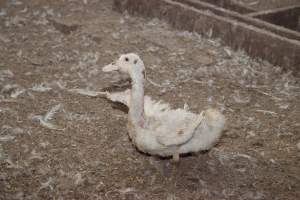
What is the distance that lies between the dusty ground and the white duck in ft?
0.75

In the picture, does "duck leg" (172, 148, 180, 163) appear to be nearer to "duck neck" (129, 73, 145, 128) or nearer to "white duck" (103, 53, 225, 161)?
"white duck" (103, 53, 225, 161)

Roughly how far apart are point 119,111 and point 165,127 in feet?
3.70

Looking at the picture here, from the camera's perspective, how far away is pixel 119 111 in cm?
529

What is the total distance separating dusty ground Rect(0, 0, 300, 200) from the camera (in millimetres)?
4145

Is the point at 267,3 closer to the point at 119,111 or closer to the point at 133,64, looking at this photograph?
the point at 119,111

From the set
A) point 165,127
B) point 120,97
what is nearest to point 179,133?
point 165,127

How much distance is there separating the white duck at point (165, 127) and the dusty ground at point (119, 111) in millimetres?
228

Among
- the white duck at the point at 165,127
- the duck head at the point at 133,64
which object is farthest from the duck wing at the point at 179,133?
the duck head at the point at 133,64

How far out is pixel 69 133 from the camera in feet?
15.8

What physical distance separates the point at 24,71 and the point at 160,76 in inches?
67.1

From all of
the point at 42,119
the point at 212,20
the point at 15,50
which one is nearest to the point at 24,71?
the point at 15,50

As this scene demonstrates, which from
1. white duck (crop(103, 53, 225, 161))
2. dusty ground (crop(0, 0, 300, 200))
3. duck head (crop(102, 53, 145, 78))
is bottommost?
dusty ground (crop(0, 0, 300, 200))

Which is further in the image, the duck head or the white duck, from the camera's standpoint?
the duck head

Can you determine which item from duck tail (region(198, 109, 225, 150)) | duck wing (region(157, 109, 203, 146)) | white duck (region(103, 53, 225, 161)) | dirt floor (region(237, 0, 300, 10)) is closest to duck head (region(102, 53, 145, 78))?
white duck (region(103, 53, 225, 161))
